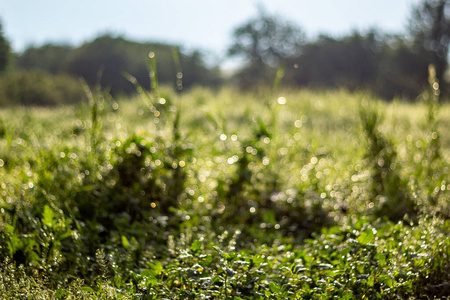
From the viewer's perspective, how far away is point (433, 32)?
59.9 ft

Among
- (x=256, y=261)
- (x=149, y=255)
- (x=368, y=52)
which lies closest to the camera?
(x=256, y=261)

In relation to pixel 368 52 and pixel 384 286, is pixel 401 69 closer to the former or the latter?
pixel 368 52

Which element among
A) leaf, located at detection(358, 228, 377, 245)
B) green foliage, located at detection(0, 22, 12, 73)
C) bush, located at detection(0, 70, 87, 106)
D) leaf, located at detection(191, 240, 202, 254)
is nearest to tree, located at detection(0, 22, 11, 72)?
green foliage, located at detection(0, 22, 12, 73)

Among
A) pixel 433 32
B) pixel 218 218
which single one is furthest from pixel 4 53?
pixel 433 32

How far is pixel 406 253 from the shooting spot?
2.12m

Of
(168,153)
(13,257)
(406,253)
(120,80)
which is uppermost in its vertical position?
(120,80)

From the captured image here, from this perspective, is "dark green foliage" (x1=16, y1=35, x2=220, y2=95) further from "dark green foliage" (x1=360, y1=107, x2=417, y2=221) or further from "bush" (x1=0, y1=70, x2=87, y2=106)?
"dark green foliage" (x1=360, y1=107, x2=417, y2=221)

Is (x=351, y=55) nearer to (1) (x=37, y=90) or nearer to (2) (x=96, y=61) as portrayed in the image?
(2) (x=96, y=61)

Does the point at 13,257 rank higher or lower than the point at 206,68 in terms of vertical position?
lower

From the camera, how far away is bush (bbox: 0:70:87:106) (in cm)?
1225

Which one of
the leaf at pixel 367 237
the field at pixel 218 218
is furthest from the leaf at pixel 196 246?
the leaf at pixel 367 237

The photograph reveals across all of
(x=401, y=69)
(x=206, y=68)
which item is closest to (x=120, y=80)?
(x=206, y=68)

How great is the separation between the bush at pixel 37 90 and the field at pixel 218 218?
8925mm

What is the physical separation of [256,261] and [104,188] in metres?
1.47
